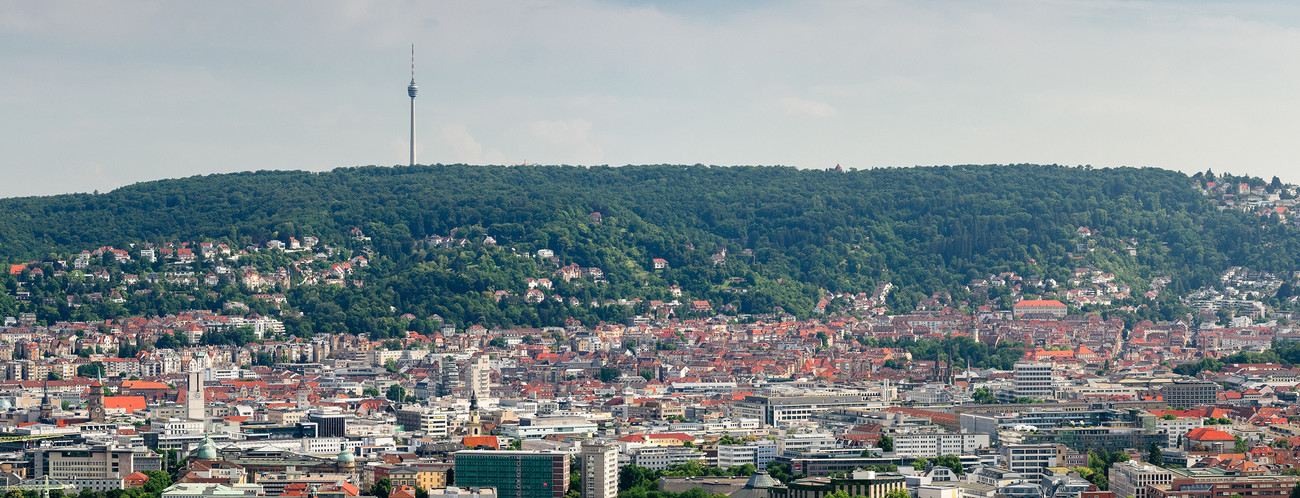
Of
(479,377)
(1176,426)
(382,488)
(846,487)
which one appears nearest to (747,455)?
(846,487)

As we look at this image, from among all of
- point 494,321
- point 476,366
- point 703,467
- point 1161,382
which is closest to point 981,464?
point 703,467

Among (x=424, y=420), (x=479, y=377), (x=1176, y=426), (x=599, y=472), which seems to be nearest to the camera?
(x=599, y=472)

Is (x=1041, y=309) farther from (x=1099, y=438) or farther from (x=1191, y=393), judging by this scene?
(x=1099, y=438)

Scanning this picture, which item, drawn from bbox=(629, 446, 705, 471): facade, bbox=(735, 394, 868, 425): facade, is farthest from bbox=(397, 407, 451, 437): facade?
bbox=(629, 446, 705, 471): facade

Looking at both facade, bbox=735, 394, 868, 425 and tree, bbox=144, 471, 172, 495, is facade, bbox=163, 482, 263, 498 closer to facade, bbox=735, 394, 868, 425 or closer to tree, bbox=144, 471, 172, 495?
tree, bbox=144, 471, 172, 495

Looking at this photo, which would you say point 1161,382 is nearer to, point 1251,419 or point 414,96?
point 1251,419

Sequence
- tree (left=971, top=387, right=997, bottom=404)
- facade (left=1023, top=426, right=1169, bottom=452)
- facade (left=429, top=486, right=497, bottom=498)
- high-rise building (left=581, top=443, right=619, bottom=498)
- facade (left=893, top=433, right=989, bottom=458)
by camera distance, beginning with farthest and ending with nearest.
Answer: tree (left=971, top=387, right=997, bottom=404), facade (left=1023, top=426, right=1169, bottom=452), facade (left=893, top=433, right=989, bottom=458), high-rise building (left=581, top=443, right=619, bottom=498), facade (left=429, top=486, right=497, bottom=498)
